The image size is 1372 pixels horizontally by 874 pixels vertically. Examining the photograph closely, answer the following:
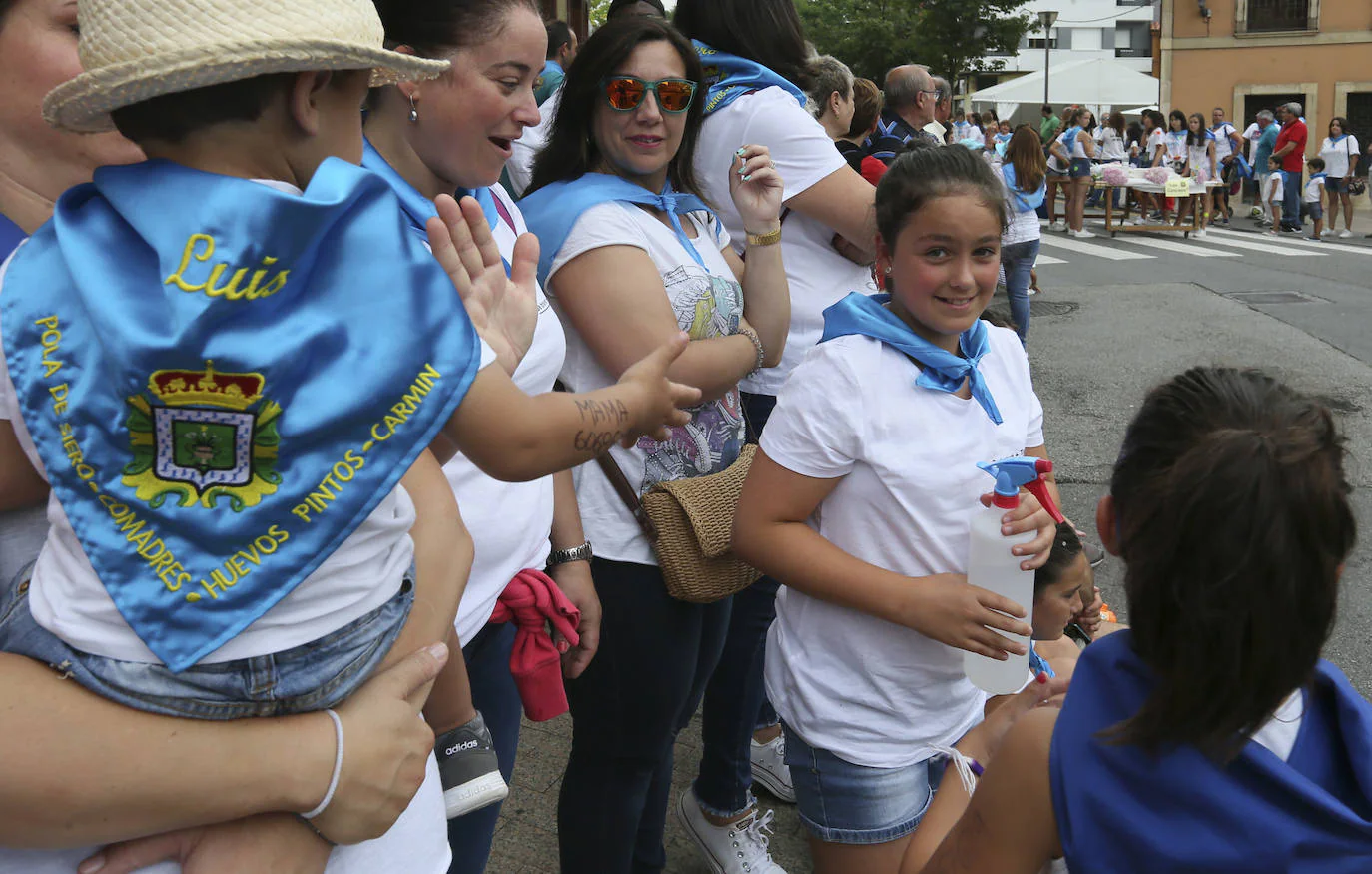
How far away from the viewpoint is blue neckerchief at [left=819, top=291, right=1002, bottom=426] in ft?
7.21

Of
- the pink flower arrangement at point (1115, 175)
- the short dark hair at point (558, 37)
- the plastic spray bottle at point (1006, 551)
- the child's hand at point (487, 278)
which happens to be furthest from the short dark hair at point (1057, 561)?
the pink flower arrangement at point (1115, 175)

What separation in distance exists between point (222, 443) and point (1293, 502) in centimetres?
114

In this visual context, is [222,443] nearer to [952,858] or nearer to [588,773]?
[952,858]

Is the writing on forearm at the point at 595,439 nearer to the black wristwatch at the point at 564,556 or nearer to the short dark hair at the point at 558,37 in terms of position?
the black wristwatch at the point at 564,556

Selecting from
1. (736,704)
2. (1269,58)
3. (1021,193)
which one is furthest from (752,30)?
(1269,58)

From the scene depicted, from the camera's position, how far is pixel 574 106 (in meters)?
2.68

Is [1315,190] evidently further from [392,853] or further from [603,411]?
[392,853]

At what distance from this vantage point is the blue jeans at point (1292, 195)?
1891 centimetres

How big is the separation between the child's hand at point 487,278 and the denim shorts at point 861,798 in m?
1.21

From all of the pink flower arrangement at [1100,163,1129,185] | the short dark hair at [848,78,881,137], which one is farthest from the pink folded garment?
the pink flower arrangement at [1100,163,1129,185]

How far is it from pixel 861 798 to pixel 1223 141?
78.2 feet

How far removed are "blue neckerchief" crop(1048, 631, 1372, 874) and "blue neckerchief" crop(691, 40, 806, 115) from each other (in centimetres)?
207

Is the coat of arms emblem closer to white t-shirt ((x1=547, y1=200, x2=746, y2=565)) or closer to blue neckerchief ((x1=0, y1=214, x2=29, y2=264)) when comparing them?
blue neckerchief ((x1=0, y1=214, x2=29, y2=264))

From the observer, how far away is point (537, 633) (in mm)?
2127
